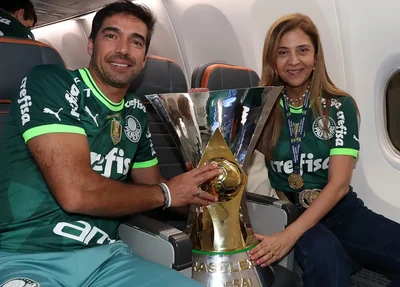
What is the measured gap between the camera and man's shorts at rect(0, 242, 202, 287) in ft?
4.90

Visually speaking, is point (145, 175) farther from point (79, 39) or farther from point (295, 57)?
point (79, 39)

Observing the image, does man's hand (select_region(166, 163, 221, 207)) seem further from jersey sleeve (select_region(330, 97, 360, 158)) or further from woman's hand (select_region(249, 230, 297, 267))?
jersey sleeve (select_region(330, 97, 360, 158))

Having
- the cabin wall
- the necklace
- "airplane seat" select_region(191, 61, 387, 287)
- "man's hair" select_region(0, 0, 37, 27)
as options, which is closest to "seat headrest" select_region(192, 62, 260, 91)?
"airplane seat" select_region(191, 61, 387, 287)

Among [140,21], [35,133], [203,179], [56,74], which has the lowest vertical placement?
[203,179]

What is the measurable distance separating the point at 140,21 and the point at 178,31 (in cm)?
416

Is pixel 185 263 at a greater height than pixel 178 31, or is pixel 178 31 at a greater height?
pixel 178 31

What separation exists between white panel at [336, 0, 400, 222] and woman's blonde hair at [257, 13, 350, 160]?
0.91 metres

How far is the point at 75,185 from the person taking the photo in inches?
59.9

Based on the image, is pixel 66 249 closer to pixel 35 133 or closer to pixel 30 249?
pixel 30 249

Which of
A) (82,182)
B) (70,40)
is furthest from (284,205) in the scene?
(70,40)

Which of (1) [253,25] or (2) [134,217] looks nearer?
(2) [134,217]

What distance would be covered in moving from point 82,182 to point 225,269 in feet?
1.94

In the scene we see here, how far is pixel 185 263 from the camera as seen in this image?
1577 mm

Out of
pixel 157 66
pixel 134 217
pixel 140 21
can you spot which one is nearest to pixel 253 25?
pixel 157 66
